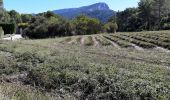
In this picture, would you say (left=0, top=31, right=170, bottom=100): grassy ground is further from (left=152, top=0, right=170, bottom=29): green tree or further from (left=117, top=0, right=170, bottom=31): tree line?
(left=152, top=0, right=170, bottom=29): green tree

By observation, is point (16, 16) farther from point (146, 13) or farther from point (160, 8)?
point (160, 8)

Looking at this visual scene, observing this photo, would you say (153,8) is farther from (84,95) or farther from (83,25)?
(84,95)

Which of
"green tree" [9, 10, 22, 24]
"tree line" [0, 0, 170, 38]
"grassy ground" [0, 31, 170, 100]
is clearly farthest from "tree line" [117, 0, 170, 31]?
"grassy ground" [0, 31, 170, 100]

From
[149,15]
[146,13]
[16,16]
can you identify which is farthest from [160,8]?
[16,16]

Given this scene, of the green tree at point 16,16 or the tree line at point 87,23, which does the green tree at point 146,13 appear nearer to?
the tree line at point 87,23

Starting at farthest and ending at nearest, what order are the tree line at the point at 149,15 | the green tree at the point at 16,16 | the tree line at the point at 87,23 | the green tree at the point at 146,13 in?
the green tree at the point at 16,16 → the green tree at the point at 146,13 → the tree line at the point at 149,15 → the tree line at the point at 87,23

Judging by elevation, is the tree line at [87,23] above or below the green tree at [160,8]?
below

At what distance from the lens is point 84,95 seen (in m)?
12.6

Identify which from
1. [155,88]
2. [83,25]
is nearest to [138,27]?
[83,25]

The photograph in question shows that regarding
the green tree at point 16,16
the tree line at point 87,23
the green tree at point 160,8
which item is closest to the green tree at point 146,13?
the tree line at point 87,23

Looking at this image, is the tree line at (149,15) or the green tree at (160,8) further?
the tree line at (149,15)

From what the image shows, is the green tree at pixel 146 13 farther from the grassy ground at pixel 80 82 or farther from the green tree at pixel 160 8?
the grassy ground at pixel 80 82

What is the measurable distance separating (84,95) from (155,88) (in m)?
2.45

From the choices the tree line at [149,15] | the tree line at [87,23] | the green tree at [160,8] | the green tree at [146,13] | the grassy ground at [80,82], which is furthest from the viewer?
the green tree at [146,13]
